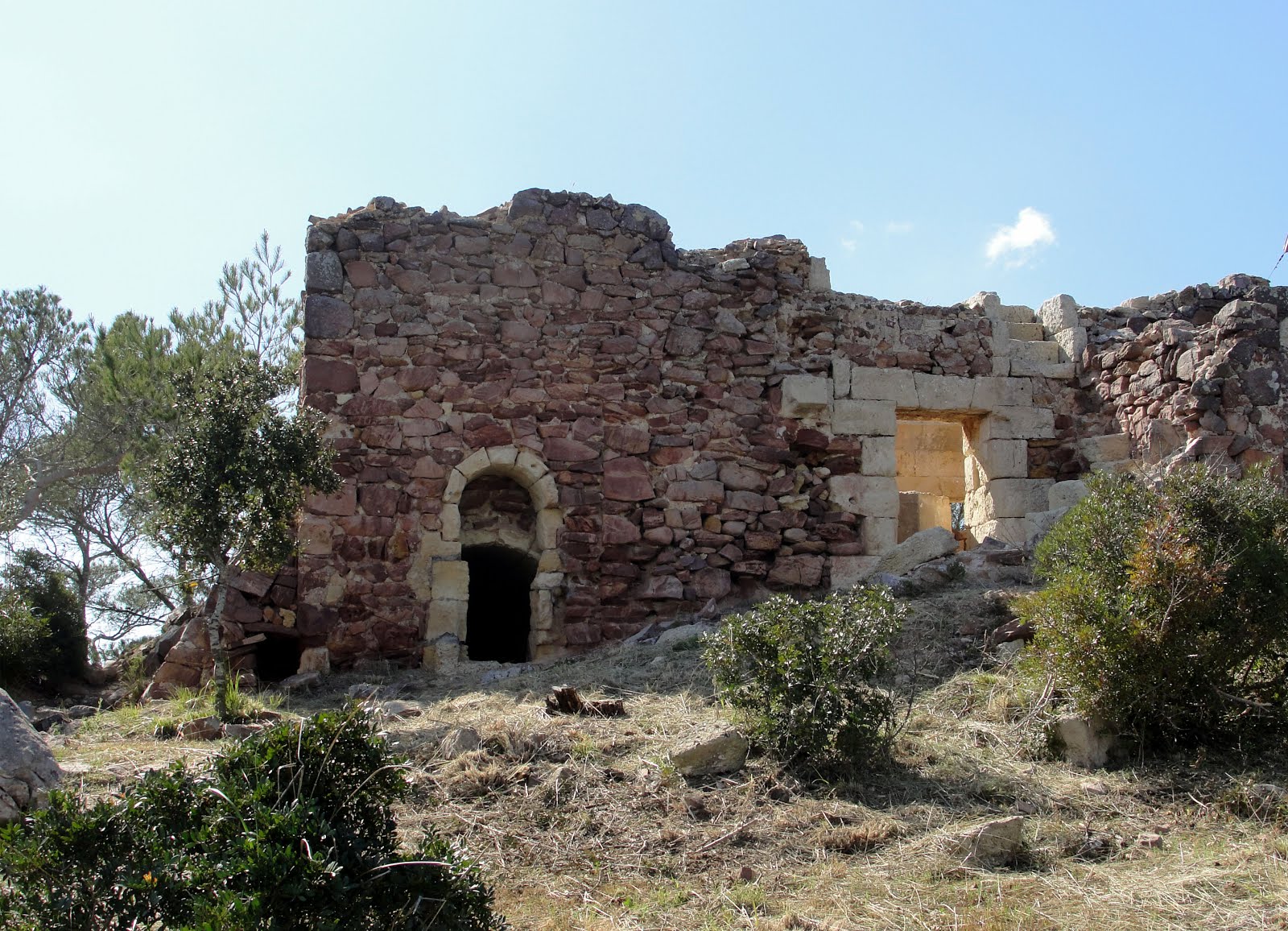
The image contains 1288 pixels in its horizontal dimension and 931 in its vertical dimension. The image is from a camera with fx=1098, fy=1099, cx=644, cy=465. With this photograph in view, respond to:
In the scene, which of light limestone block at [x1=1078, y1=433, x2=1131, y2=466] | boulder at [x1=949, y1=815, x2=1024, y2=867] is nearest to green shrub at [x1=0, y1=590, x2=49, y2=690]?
boulder at [x1=949, y1=815, x2=1024, y2=867]

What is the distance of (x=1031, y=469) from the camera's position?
433 inches

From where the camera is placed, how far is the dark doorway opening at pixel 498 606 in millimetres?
10938

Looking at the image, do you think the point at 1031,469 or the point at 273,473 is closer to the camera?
the point at 273,473

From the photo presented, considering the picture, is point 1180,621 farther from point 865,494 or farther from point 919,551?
point 865,494

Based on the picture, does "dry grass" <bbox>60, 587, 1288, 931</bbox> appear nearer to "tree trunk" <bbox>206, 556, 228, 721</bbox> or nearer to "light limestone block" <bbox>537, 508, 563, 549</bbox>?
"tree trunk" <bbox>206, 556, 228, 721</bbox>

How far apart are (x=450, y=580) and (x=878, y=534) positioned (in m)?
4.00

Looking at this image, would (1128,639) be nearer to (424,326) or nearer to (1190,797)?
(1190,797)

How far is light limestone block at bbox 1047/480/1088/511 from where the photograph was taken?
33.1 feet

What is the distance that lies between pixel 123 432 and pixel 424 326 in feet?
18.5

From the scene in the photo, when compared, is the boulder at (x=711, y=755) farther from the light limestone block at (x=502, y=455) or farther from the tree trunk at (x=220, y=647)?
the light limestone block at (x=502, y=455)

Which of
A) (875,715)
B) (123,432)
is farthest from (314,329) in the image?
(875,715)

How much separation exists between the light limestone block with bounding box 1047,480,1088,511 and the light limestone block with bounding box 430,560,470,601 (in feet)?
17.6

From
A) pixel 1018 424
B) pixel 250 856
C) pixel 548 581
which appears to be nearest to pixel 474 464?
pixel 548 581

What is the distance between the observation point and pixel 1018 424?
36.0ft
